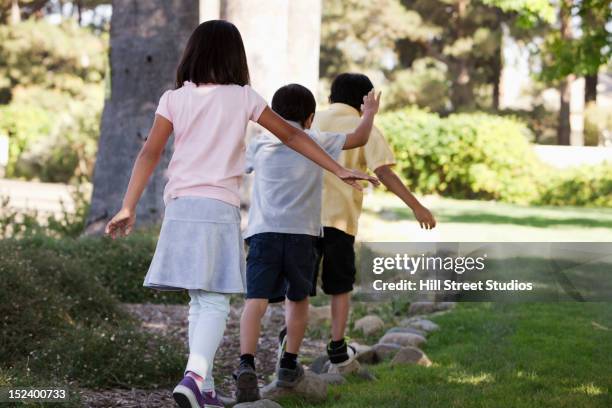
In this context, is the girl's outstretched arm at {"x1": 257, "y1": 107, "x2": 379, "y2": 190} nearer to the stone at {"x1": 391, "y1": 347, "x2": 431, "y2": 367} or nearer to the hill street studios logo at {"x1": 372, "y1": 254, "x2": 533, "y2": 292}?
the stone at {"x1": 391, "y1": 347, "x2": 431, "y2": 367}

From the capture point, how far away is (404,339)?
6.99m

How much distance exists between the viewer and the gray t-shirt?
507 cm

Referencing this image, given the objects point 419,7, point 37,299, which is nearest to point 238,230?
point 37,299

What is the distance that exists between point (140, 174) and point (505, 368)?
256cm

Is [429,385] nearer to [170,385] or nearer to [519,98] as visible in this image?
[170,385]

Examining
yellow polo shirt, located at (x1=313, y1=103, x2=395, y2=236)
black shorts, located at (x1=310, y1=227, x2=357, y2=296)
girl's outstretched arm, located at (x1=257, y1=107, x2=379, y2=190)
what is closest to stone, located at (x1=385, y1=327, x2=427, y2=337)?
black shorts, located at (x1=310, y1=227, x2=357, y2=296)

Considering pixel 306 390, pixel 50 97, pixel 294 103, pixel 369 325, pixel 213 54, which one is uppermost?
pixel 213 54

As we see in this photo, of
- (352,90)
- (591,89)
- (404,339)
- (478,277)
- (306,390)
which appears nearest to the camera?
(306,390)

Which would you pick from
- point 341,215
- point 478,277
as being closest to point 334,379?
point 341,215

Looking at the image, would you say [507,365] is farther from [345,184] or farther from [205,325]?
[205,325]

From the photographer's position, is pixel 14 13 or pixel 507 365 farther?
pixel 14 13

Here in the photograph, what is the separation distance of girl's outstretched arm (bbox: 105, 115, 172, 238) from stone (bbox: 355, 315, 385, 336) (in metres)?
3.68

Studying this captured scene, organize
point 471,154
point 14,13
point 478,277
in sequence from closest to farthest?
point 478,277 < point 471,154 < point 14,13

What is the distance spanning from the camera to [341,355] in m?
5.77
